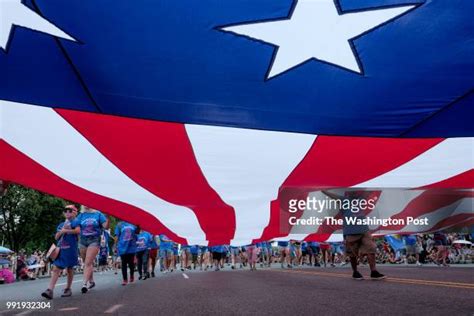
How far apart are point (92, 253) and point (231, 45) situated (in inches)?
209

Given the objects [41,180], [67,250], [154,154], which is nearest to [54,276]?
[67,250]

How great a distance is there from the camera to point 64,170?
6.04 m

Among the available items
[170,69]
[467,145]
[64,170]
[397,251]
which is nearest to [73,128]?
[64,170]

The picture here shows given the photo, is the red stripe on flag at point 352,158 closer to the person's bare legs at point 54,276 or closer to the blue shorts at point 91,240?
the person's bare legs at point 54,276

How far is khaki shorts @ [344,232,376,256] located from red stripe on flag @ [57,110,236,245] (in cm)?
260

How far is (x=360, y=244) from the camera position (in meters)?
8.84

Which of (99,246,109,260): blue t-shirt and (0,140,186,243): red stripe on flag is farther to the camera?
(99,246,109,260): blue t-shirt

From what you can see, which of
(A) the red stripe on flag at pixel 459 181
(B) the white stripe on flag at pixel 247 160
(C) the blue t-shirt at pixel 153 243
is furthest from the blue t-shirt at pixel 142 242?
(A) the red stripe on flag at pixel 459 181

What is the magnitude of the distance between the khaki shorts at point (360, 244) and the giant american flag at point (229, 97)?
1.86m

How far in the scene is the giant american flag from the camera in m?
4.48

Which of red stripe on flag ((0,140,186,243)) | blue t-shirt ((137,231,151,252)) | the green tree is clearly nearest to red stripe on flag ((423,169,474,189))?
red stripe on flag ((0,140,186,243))

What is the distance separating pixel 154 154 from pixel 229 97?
147 cm

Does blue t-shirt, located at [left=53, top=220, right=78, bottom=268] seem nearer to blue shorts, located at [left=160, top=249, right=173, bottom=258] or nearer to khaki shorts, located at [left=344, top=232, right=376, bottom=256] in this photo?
khaki shorts, located at [left=344, top=232, right=376, bottom=256]

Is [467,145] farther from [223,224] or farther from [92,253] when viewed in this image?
[92,253]
